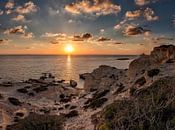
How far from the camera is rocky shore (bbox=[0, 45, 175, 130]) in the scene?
53.8ft

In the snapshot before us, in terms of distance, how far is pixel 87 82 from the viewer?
71688 millimetres

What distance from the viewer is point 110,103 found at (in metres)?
31.5

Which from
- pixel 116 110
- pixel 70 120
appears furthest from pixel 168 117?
pixel 70 120

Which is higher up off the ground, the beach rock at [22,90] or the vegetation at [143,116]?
the vegetation at [143,116]

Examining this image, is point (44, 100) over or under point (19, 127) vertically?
under

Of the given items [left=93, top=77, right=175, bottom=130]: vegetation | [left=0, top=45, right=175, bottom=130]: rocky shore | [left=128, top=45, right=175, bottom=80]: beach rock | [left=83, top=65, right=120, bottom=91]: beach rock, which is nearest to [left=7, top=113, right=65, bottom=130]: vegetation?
[left=0, top=45, right=175, bottom=130]: rocky shore

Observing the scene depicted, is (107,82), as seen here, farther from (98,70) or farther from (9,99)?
(9,99)

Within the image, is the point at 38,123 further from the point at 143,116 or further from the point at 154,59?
the point at 154,59

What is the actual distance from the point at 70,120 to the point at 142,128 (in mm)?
19196

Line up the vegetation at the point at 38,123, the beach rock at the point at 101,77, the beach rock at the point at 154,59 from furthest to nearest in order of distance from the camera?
the beach rock at the point at 101,77 → the beach rock at the point at 154,59 → the vegetation at the point at 38,123

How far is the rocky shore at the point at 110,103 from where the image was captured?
53.8 ft

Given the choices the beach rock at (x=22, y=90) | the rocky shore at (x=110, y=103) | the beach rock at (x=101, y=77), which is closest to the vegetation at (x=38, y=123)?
the rocky shore at (x=110, y=103)

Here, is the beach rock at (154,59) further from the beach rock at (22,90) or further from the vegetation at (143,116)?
the vegetation at (143,116)

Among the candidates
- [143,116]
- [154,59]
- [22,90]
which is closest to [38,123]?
[143,116]
